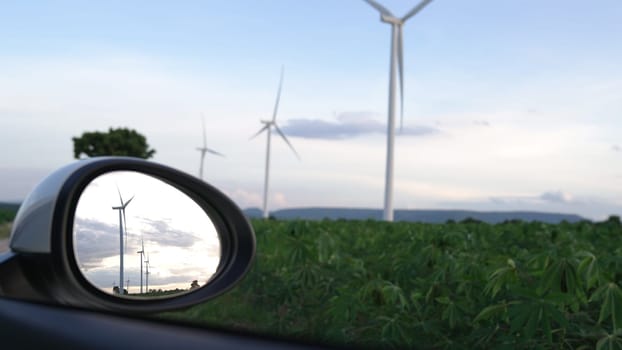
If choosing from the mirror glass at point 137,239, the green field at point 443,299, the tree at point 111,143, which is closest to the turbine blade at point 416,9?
the green field at point 443,299

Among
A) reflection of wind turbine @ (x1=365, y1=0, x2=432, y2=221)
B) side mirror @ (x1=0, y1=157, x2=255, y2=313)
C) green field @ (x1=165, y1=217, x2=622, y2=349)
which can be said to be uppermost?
reflection of wind turbine @ (x1=365, y1=0, x2=432, y2=221)

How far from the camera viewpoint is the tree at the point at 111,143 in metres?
63.0

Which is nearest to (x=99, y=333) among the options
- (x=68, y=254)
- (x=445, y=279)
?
A: (x=68, y=254)

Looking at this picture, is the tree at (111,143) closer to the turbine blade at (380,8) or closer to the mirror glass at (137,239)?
the turbine blade at (380,8)

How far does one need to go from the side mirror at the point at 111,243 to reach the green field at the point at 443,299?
6.7 inches

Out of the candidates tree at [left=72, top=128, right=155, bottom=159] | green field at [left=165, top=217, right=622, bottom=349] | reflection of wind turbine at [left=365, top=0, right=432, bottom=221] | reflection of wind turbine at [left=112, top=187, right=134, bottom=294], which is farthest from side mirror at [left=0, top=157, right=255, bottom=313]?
tree at [left=72, top=128, right=155, bottom=159]

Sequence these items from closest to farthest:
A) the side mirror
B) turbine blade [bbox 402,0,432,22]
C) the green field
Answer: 1. the side mirror
2. the green field
3. turbine blade [bbox 402,0,432,22]

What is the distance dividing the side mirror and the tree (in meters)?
63.6

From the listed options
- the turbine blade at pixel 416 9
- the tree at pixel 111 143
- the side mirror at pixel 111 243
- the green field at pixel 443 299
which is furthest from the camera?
the tree at pixel 111 143

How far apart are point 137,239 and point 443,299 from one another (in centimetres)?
130

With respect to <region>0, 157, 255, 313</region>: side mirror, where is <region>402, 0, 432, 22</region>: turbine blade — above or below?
above

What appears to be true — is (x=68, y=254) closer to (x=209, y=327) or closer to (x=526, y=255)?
(x=209, y=327)

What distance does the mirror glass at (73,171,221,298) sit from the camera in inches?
54.2

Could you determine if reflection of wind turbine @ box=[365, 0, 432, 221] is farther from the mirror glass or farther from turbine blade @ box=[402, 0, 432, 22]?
the mirror glass
